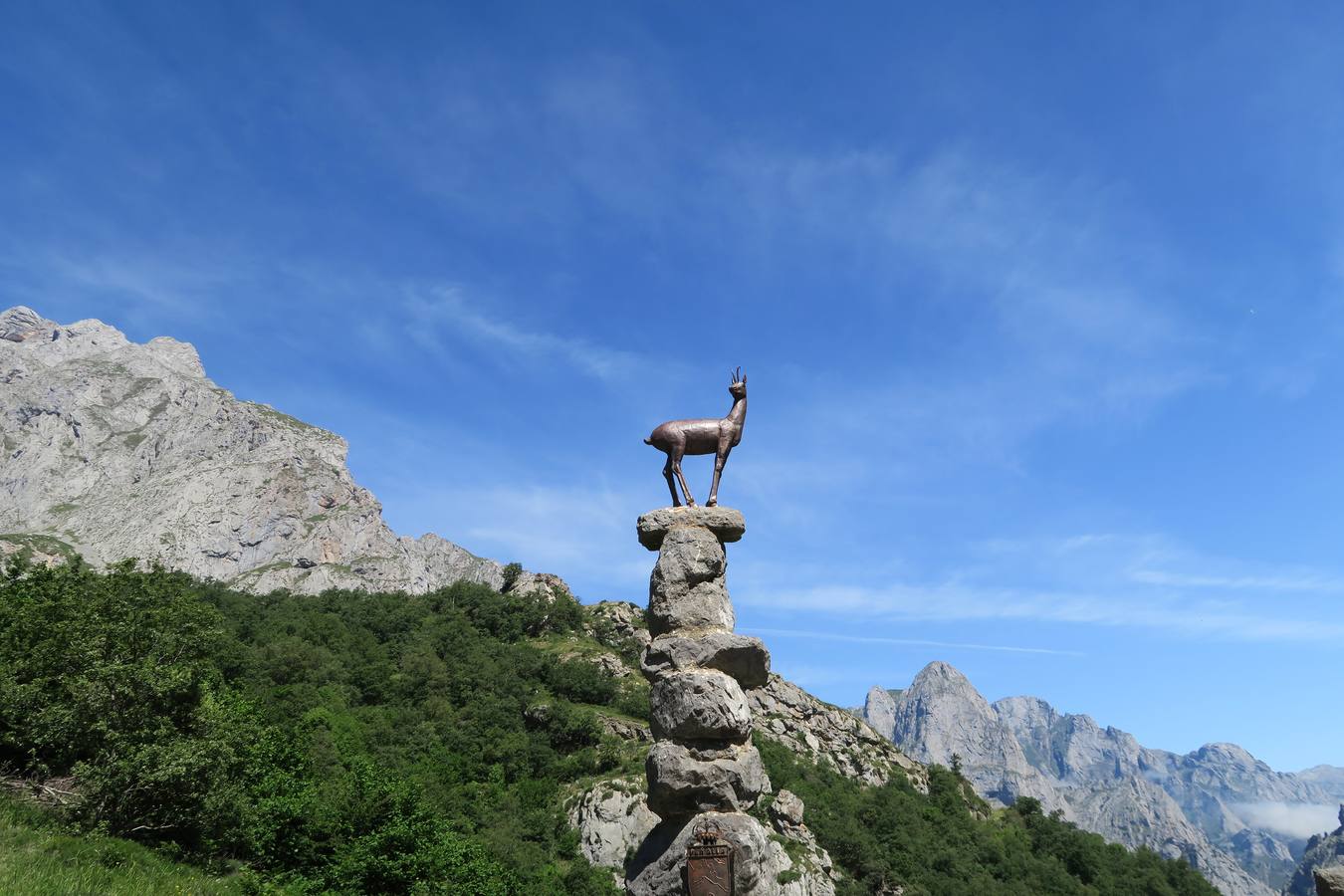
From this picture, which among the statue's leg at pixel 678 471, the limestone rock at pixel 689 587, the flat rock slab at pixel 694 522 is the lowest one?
the limestone rock at pixel 689 587

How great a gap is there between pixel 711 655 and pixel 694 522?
6.91ft

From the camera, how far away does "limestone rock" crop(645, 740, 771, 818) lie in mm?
11000

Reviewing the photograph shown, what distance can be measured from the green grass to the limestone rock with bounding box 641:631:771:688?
9.40 metres

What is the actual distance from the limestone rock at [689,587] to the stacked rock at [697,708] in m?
0.02

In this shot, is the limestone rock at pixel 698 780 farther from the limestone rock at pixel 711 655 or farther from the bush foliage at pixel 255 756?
the bush foliage at pixel 255 756

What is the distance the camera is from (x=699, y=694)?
11.3 metres

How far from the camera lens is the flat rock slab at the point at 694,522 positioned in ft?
42.3

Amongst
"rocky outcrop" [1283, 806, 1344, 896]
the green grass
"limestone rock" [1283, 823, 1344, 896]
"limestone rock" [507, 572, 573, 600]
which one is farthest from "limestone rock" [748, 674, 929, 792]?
"limestone rock" [1283, 823, 1344, 896]

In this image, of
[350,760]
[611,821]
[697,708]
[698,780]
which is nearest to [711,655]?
[697,708]

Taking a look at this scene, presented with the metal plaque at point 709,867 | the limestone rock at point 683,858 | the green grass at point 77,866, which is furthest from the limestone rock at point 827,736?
the metal plaque at point 709,867

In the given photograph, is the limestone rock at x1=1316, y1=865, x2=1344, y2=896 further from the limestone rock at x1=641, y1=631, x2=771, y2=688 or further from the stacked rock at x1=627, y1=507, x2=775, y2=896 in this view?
the limestone rock at x1=641, y1=631, x2=771, y2=688

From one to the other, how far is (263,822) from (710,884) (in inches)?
1134

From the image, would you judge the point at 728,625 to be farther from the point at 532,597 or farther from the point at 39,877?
the point at 532,597

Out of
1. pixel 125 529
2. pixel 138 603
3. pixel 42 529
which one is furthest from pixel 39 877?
pixel 42 529
